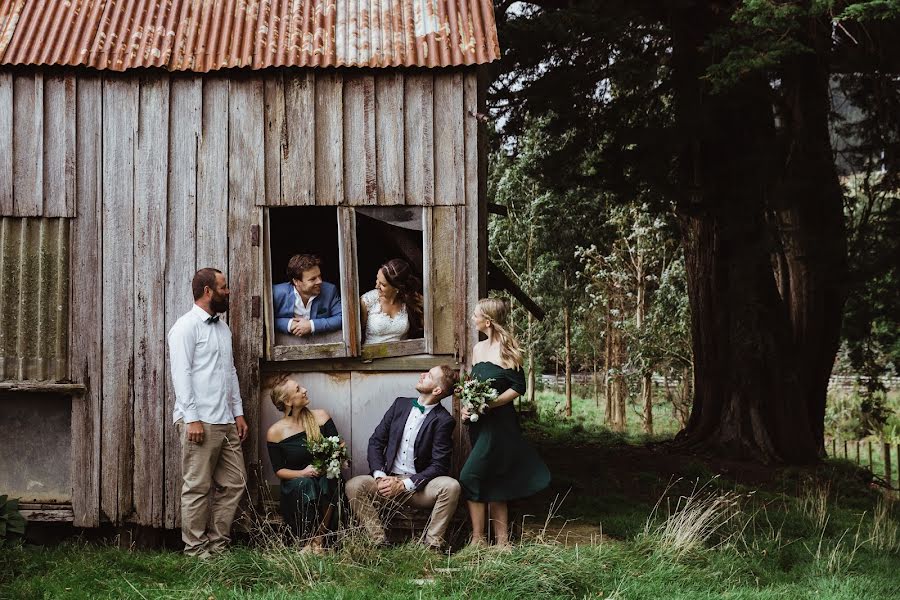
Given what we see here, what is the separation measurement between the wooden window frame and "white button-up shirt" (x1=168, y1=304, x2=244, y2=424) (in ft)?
1.60

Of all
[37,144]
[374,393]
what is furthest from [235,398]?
[37,144]

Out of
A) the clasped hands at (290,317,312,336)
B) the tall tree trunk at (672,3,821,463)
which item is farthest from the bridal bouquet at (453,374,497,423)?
the tall tree trunk at (672,3,821,463)

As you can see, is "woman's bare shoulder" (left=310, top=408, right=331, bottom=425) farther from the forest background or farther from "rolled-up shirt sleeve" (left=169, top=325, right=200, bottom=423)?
the forest background

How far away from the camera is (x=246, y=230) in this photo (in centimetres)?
726

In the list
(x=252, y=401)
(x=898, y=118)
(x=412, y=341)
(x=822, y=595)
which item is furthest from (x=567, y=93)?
(x=822, y=595)

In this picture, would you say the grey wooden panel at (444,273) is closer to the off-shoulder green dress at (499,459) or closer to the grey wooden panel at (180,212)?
the off-shoulder green dress at (499,459)

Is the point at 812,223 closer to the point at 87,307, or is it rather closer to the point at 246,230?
the point at 246,230

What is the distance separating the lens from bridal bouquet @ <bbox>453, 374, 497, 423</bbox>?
671cm

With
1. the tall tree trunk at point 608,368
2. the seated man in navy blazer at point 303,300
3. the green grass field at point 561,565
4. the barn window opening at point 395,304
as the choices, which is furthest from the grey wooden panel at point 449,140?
the tall tree trunk at point 608,368

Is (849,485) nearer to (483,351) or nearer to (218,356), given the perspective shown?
(483,351)

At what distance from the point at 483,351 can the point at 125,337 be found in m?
2.96

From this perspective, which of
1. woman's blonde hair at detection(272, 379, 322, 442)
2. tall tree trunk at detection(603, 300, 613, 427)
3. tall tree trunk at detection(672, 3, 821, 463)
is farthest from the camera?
A: tall tree trunk at detection(603, 300, 613, 427)

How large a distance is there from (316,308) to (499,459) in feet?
6.53

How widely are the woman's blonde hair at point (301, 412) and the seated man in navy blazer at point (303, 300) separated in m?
0.53
